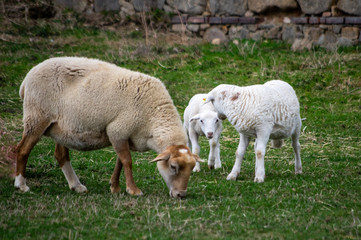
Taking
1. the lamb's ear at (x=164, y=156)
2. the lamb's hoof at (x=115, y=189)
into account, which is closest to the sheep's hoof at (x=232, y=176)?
the lamb's ear at (x=164, y=156)

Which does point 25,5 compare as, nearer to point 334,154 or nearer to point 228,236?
point 334,154

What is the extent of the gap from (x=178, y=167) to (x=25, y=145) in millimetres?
1934

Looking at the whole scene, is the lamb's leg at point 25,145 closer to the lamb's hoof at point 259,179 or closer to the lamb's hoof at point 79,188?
the lamb's hoof at point 79,188

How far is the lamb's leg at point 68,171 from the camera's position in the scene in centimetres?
654

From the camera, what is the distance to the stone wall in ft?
46.1

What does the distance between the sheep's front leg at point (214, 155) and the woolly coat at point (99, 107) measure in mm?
1601

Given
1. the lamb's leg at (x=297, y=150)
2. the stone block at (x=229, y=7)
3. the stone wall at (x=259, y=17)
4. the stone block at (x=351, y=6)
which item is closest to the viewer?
the lamb's leg at (x=297, y=150)

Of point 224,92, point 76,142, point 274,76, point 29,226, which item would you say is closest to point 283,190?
point 224,92

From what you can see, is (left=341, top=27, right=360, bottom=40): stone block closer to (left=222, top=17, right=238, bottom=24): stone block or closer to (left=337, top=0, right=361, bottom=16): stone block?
(left=337, top=0, right=361, bottom=16): stone block

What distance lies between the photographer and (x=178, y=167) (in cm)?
586

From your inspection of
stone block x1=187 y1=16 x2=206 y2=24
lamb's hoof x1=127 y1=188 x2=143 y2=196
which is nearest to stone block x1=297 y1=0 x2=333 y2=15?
stone block x1=187 y1=16 x2=206 y2=24

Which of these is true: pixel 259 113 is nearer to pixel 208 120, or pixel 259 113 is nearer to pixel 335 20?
pixel 208 120

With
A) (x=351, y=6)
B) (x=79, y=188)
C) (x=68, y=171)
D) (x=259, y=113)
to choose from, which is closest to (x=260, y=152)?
(x=259, y=113)

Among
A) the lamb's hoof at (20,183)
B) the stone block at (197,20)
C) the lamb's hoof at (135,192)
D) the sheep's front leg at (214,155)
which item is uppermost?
the stone block at (197,20)
